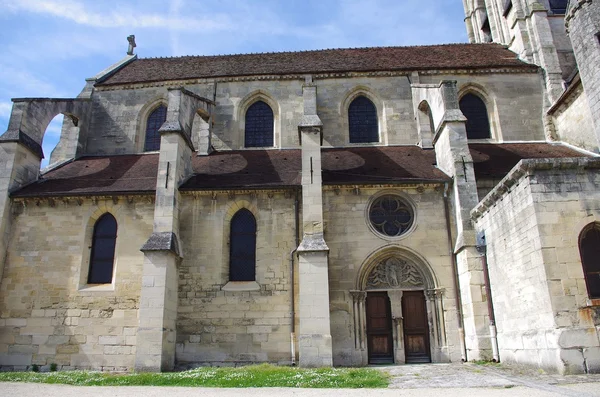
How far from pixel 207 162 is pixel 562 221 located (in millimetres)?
11420

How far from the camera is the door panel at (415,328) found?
13.2m

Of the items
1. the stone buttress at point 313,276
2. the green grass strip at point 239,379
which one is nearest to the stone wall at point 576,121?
the stone buttress at point 313,276

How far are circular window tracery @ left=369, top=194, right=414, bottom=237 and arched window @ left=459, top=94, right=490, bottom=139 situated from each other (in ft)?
18.4

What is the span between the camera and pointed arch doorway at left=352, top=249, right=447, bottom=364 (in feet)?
42.9

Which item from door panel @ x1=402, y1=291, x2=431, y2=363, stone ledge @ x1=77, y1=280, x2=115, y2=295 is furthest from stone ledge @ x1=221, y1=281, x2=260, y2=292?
door panel @ x1=402, y1=291, x2=431, y2=363

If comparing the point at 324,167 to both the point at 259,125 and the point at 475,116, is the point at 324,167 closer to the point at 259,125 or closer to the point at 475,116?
the point at 259,125

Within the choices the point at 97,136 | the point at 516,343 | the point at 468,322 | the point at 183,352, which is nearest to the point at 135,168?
the point at 97,136

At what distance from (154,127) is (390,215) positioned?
10568 mm

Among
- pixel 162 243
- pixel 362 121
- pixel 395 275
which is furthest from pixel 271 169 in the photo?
pixel 395 275

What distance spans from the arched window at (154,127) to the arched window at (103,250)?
490cm

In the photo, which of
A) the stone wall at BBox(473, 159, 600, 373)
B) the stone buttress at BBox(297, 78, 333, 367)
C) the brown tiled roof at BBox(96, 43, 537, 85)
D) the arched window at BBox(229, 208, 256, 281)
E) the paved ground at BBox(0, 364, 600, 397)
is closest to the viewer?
the paved ground at BBox(0, 364, 600, 397)

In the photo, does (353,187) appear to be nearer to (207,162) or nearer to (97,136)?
(207,162)

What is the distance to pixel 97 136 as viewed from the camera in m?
18.8

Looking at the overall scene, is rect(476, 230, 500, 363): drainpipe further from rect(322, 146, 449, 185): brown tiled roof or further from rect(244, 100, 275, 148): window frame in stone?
rect(244, 100, 275, 148): window frame in stone
